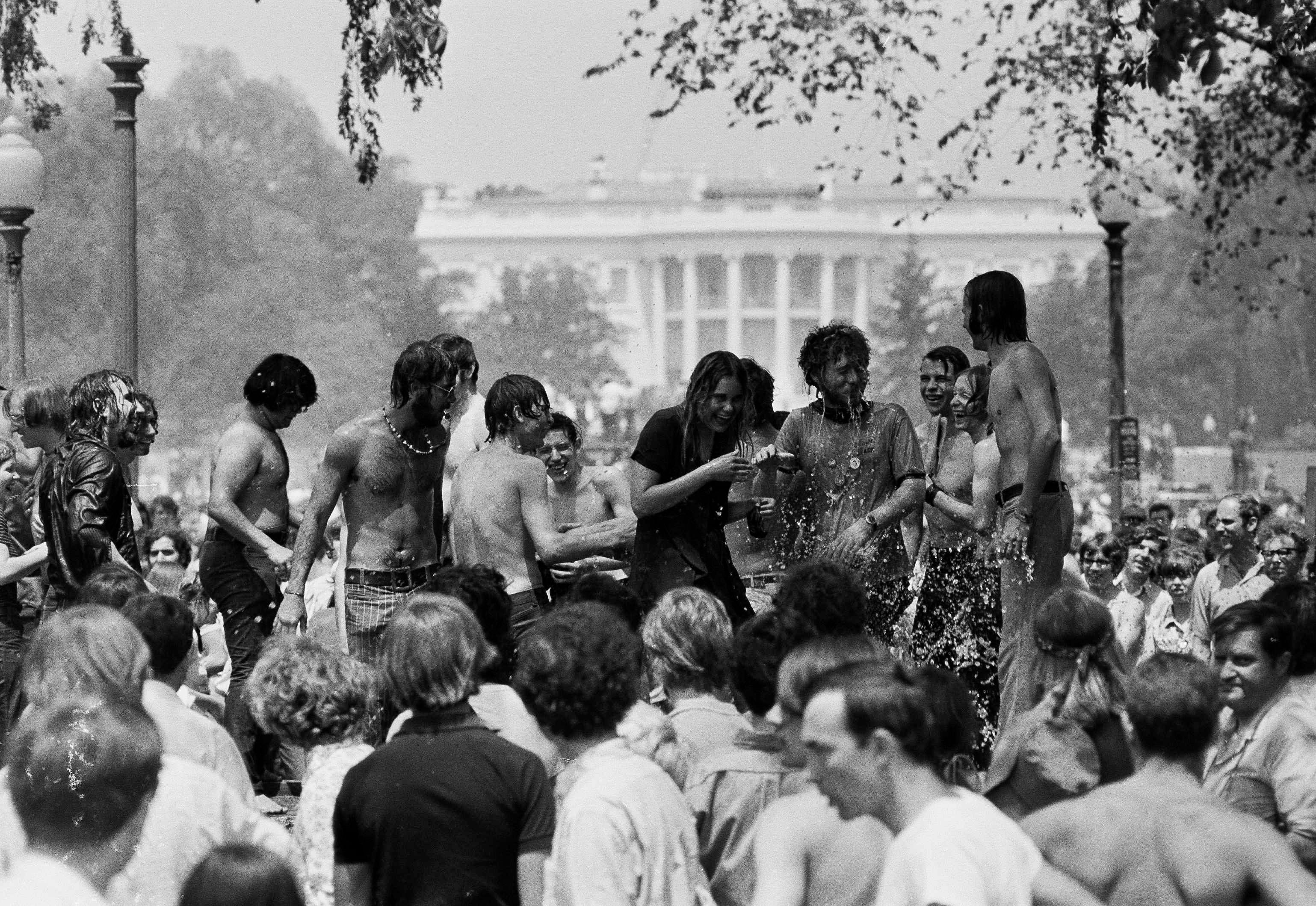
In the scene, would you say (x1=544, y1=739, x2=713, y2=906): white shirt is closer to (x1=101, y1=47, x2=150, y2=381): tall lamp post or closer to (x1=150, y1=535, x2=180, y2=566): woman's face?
(x1=150, y1=535, x2=180, y2=566): woman's face

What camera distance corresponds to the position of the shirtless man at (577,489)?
9.39 m

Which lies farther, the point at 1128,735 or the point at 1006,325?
the point at 1006,325

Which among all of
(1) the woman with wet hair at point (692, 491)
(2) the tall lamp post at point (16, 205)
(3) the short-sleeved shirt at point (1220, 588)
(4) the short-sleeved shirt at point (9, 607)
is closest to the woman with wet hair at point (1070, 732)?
(1) the woman with wet hair at point (692, 491)

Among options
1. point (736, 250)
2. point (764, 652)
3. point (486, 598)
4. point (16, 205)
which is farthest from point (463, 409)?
point (736, 250)

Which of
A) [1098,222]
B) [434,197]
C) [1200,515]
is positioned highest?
[434,197]

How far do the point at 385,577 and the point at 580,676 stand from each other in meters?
3.61

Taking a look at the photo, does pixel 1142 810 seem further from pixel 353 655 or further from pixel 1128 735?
pixel 353 655

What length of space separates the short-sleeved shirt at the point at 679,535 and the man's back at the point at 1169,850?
3.61m

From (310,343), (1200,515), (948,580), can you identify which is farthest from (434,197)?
(948,580)

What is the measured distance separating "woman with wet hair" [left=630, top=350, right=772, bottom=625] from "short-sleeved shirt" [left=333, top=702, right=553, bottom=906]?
3.18 m

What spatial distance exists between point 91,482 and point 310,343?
214ft

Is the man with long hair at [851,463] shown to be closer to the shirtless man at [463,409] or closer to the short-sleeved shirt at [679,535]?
the short-sleeved shirt at [679,535]

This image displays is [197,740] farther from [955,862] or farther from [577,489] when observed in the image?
[577,489]

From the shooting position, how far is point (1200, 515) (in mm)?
24047
